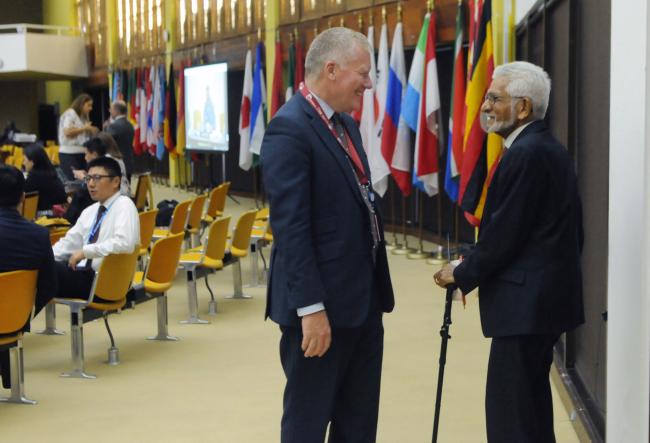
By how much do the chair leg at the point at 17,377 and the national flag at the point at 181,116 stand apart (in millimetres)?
12030

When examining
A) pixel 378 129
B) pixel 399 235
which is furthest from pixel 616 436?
pixel 399 235

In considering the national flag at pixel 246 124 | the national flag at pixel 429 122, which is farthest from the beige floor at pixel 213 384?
the national flag at pixel 246 124

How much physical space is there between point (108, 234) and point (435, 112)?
421 centimetres

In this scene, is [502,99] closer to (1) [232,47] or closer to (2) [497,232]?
(2) [497,232]

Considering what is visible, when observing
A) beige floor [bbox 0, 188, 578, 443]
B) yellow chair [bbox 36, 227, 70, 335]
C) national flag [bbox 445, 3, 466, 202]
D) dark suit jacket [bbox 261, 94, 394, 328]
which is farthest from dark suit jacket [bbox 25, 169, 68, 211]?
dark suit jacket [bbox 261, 94, 394, 328]

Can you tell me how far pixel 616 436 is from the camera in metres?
2.96

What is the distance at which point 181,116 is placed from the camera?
16.7 m

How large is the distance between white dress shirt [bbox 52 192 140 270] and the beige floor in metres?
0.66

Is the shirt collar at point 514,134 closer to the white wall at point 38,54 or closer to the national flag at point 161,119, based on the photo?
the national flag at point 161,119

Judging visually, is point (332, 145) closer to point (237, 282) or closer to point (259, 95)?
point (237, 282)

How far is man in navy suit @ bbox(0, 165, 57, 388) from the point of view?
4789 millimetres

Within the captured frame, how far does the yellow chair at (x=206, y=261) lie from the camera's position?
6.89 meters

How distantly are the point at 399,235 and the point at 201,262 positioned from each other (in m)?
4.66

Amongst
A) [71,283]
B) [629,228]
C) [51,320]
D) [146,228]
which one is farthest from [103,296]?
[629,228]
